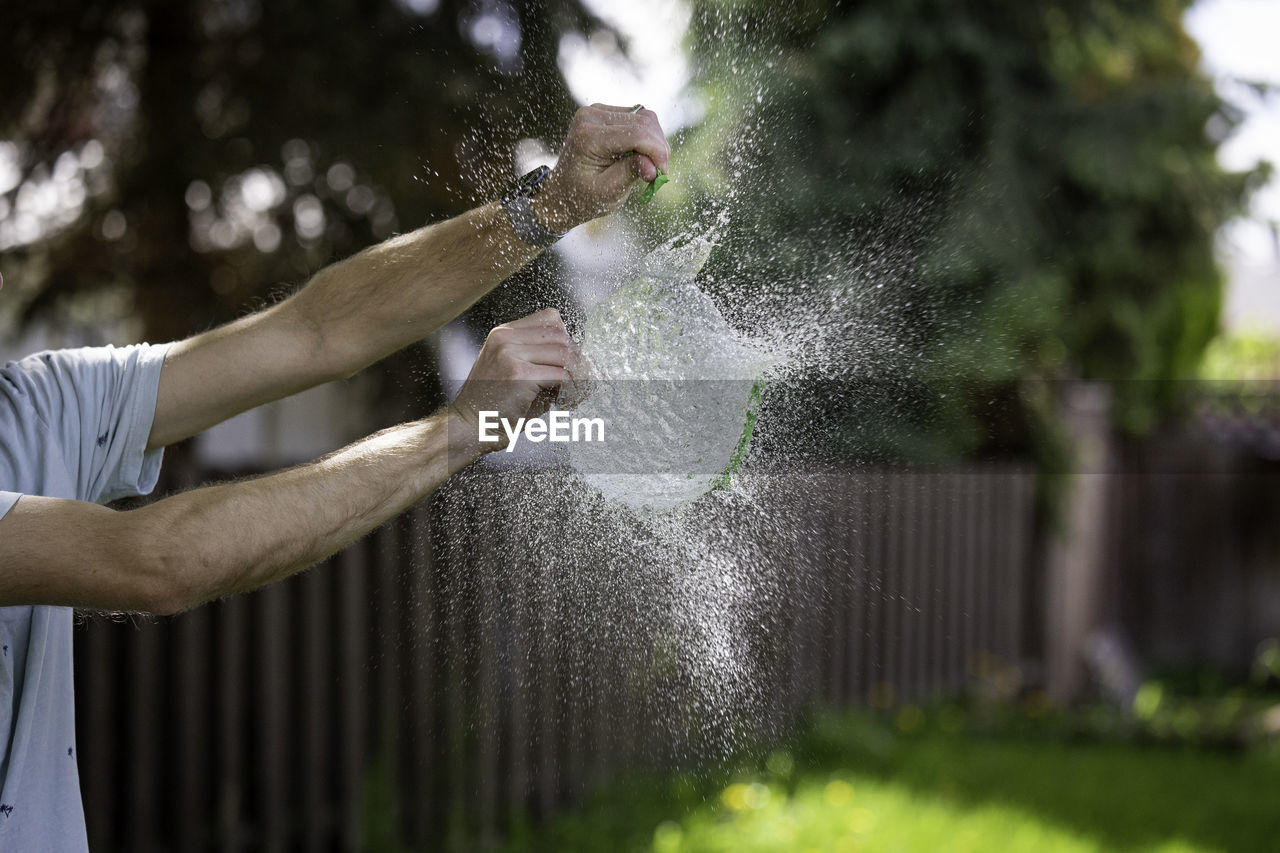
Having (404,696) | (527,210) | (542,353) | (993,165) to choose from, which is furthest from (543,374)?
(993,165)

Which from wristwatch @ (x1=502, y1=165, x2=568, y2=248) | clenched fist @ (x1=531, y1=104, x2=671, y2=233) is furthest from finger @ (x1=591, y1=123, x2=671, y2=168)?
wristwatch @ (x1=502, y1=165, x2=568, y2=248)

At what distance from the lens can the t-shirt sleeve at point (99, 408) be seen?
171 centimetres

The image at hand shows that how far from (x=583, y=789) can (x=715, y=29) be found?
9.16 ft

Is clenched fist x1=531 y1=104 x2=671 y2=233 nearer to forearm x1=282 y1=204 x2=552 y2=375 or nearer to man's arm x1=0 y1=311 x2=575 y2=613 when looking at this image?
forearm x1=282 y1=204 x2=552 y2=375

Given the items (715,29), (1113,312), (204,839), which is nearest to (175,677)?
(204,839)

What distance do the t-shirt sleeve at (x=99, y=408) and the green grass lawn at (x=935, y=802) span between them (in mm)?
1784

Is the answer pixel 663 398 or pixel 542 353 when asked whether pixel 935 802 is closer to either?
pixel 663 398

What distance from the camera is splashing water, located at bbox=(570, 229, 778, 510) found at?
1855 mm

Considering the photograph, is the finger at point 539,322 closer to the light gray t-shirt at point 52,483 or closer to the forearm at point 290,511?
the forearm at point 290,511

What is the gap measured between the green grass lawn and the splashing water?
4.49ft

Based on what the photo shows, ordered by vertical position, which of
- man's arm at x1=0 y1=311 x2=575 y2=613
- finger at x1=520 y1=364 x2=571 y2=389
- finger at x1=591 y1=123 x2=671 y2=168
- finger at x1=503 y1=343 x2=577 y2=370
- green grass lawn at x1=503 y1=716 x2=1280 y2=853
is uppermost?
finger at x1=591 y1=123 x2=671 y2=168

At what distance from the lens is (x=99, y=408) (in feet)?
5.84

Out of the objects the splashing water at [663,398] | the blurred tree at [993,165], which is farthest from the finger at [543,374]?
the blurred tree at [993,165]

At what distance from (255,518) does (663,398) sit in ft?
2.58
